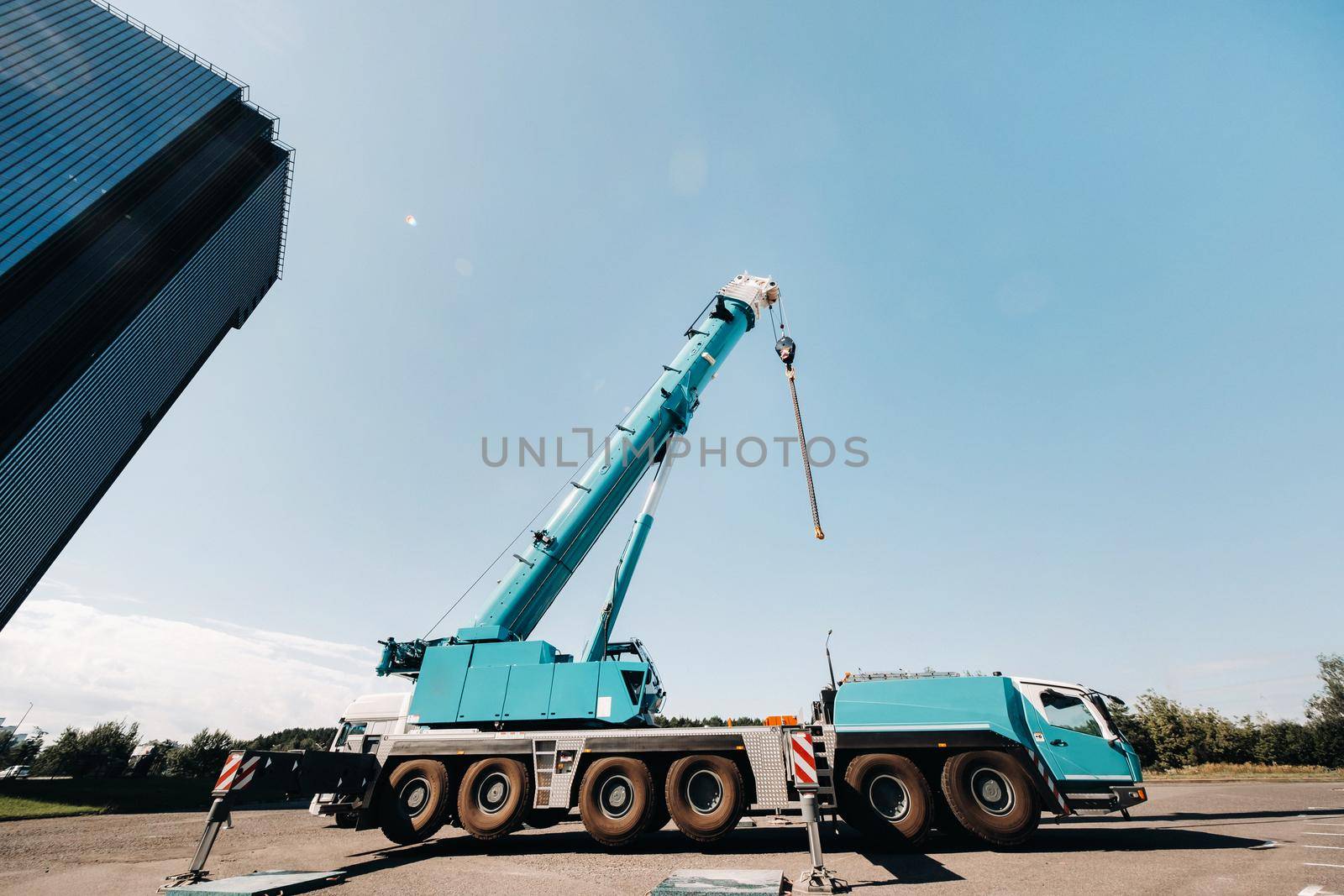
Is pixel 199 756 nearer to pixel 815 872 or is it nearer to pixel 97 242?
pixel 97 242

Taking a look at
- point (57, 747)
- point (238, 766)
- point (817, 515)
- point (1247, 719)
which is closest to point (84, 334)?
point (57, 747)

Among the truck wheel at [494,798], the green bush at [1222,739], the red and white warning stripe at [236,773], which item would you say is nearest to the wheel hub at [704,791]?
the truck wheel at [494,798]

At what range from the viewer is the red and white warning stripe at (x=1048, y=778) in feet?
24.6

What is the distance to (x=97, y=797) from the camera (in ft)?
62.7

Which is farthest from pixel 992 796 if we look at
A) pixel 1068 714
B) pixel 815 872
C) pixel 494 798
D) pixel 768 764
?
pixel 494 798

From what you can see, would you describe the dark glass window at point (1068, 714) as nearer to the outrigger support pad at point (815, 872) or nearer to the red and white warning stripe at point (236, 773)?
the outrigger support pad at point (815, 872)

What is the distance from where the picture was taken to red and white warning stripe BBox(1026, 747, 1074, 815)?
7500 mm

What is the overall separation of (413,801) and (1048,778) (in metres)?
10.1

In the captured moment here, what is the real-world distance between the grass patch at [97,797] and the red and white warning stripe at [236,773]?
13.4 metres

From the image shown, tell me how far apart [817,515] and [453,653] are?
853 centimetres

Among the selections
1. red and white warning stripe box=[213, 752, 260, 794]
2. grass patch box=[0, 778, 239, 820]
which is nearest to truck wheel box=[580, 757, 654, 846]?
red and white warning stripe box=[213, 752, 260, 794]

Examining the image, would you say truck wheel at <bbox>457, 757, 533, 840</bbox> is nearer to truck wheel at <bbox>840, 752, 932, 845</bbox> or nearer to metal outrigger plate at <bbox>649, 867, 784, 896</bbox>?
metal outrigger plate at <bbox>649, 867, 784, 896</bbox>

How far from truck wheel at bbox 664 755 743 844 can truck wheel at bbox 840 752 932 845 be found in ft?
5.67

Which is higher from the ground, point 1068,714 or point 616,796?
point 1068,714
